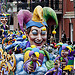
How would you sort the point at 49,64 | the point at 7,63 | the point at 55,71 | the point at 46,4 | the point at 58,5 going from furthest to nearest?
the point at 46,4 < the point at 58,5 < the point at 7,63 < the point at 49,64 < the point at 55,71

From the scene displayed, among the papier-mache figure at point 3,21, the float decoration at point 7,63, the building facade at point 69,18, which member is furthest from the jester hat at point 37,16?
the building facade at point 69,18

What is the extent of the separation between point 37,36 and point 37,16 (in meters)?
0.48

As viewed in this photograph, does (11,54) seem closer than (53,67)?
No

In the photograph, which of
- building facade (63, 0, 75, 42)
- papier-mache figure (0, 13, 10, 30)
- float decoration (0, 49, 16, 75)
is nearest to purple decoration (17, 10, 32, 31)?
float decoration (0, 49, 16, 75)

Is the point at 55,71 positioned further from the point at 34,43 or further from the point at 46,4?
the point at 46,4

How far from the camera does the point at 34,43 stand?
29.3ft

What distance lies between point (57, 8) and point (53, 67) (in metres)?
16.9

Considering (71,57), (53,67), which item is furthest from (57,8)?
(53,67)

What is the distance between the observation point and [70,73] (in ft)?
31.2

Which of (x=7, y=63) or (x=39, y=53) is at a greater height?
(x=39, y=53)

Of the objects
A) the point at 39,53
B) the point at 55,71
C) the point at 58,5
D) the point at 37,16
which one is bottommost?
the point at 55,71

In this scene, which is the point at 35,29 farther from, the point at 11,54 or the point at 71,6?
the point at 71,6

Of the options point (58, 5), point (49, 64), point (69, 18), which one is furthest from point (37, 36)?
point (58, 5)

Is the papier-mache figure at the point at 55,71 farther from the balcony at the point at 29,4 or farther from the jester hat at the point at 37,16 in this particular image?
the balcony at the point at 29,4
